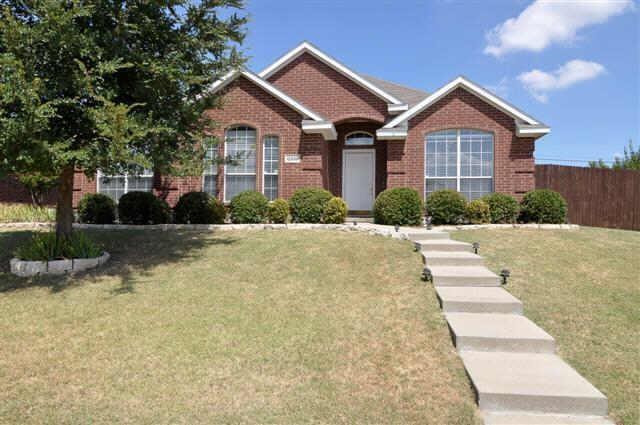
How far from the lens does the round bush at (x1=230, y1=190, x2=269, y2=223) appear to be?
11.7 m

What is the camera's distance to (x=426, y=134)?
13.4 m

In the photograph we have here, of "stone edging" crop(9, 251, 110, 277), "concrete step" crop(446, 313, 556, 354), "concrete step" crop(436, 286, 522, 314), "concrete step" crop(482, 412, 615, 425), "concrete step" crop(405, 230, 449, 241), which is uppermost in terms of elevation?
"concrete step" crop(405, 230, 449, 241)

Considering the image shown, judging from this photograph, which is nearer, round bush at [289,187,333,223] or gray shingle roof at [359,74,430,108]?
round bush at [289,187,333,223]

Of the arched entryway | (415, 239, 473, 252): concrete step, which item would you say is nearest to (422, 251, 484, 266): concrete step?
(415, 239, 473, 252): concrete step

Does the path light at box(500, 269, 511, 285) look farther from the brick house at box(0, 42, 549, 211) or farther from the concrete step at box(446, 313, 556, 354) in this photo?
the brick house at box(0, 42, 549, 211)

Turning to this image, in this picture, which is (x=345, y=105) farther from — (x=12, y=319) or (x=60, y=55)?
(x=12, y=319)

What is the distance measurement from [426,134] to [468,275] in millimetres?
7784

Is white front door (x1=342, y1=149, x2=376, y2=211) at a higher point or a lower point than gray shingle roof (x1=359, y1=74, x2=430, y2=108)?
lower

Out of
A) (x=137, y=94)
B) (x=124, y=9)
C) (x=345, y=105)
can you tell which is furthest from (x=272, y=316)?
(x=345, y=105)

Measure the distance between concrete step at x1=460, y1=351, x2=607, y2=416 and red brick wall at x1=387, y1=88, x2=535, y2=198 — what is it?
9358 mm

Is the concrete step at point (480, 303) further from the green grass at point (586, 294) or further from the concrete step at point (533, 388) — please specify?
the concrete step at point (533, 388)

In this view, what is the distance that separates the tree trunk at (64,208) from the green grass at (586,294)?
8854 mm

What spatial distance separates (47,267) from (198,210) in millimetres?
4498

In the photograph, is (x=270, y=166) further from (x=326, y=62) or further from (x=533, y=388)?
(x=533, y=388)
